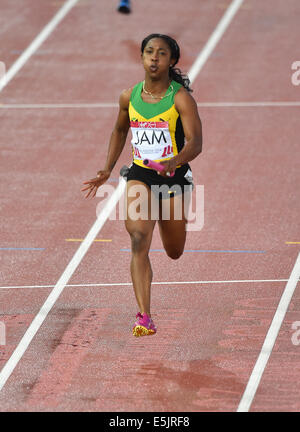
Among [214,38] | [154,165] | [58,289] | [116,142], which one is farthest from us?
[214,38]

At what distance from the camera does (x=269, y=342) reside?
9.12 metres

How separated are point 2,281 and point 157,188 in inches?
93.6

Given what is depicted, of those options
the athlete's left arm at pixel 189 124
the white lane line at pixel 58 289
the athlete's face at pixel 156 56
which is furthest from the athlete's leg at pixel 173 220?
the white lane line at pixel 58 289

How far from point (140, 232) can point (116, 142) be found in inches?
34.8

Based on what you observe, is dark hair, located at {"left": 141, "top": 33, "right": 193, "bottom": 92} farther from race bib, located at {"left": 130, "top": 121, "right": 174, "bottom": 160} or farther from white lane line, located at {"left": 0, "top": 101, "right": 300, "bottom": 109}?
white lane line, located at {"left": 0, "top": 101, "right": 300, "bottom": 109}

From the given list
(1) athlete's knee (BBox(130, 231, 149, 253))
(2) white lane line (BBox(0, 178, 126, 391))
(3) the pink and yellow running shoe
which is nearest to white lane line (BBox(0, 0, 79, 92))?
(2) white lane line (BBox(0, 178, 126, 391))

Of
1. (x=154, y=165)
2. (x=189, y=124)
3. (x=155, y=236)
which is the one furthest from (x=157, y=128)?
(x=155, y=236)

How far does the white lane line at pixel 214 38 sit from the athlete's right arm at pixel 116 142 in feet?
26.3

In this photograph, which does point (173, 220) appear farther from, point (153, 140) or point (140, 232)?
point (153, 140)

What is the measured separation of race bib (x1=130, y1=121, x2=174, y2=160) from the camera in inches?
347

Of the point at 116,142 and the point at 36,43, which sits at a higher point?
the point at 36,43

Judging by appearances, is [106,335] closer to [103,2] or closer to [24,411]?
[24,411]
